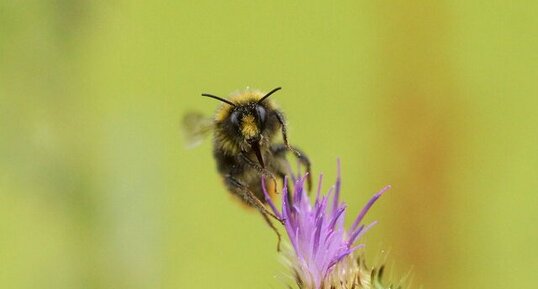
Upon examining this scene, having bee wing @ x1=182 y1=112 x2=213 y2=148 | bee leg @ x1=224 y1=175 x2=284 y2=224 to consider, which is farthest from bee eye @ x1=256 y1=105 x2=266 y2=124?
bee wing @ x1=182 y1=112 x2=213 y2=148

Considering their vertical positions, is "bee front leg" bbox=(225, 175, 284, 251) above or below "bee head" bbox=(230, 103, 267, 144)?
below

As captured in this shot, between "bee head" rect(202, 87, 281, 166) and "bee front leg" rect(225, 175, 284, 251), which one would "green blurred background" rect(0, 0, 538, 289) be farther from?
"bee head" rect(202, 87, 281, 166)

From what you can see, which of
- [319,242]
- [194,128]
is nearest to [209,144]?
[194,128]

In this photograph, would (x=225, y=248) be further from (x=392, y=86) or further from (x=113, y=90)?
(x=392, y=86)

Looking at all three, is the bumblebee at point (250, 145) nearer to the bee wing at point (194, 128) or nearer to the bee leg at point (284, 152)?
the bee leg at point (284, 152)

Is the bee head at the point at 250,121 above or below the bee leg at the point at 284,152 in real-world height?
above

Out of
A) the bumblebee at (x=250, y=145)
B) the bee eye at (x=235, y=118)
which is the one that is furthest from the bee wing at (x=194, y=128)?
the bee eye at (x=235, y=118)

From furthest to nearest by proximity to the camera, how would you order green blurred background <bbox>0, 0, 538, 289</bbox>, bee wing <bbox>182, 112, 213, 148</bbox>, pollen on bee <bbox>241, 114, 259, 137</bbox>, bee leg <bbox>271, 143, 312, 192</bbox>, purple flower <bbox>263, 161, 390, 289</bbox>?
green blurred background <bbox>0, 0, 538, 289</bbox> < bee wing <bbox>182, 112, 213, 148</bbox> < bee leg <bbox>271, 143, 312, 192</bbox> < pollen on bee <bbox>241, 114, 259, 137</bbox> < purple flower <bbox>263, 161, 390, 289</bbox>
